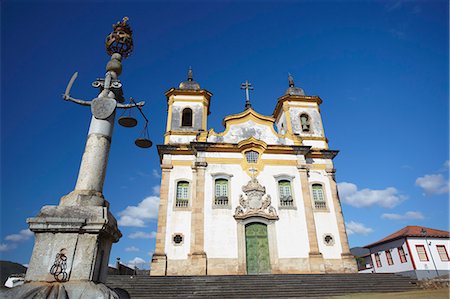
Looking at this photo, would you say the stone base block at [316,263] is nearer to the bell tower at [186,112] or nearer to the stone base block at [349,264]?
the stone base block at [349,264]

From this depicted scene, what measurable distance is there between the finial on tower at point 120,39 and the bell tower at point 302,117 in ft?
48.4

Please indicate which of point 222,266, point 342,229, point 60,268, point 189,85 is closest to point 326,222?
point 342,229

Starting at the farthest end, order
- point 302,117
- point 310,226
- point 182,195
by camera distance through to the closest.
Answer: point 302,117, point 182,195, point 310,226

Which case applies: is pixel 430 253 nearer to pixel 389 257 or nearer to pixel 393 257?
pixel 393 257

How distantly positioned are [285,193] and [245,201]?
264cm

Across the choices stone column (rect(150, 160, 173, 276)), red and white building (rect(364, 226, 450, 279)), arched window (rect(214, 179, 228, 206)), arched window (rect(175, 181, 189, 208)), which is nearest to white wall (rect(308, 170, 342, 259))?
arched window (rect(214, 179, 228, 206))

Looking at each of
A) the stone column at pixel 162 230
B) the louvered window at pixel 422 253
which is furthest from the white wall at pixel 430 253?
the stone column at pixel 162 230

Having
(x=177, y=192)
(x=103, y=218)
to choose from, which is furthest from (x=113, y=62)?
(x=177, y=192)

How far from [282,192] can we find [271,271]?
4610 millimetres

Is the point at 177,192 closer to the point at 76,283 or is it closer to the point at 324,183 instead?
the point at 324,183

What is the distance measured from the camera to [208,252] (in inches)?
592

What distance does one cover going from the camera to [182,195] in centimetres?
1667

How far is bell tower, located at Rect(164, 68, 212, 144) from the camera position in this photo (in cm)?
1905

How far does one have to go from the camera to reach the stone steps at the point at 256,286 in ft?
34.9
